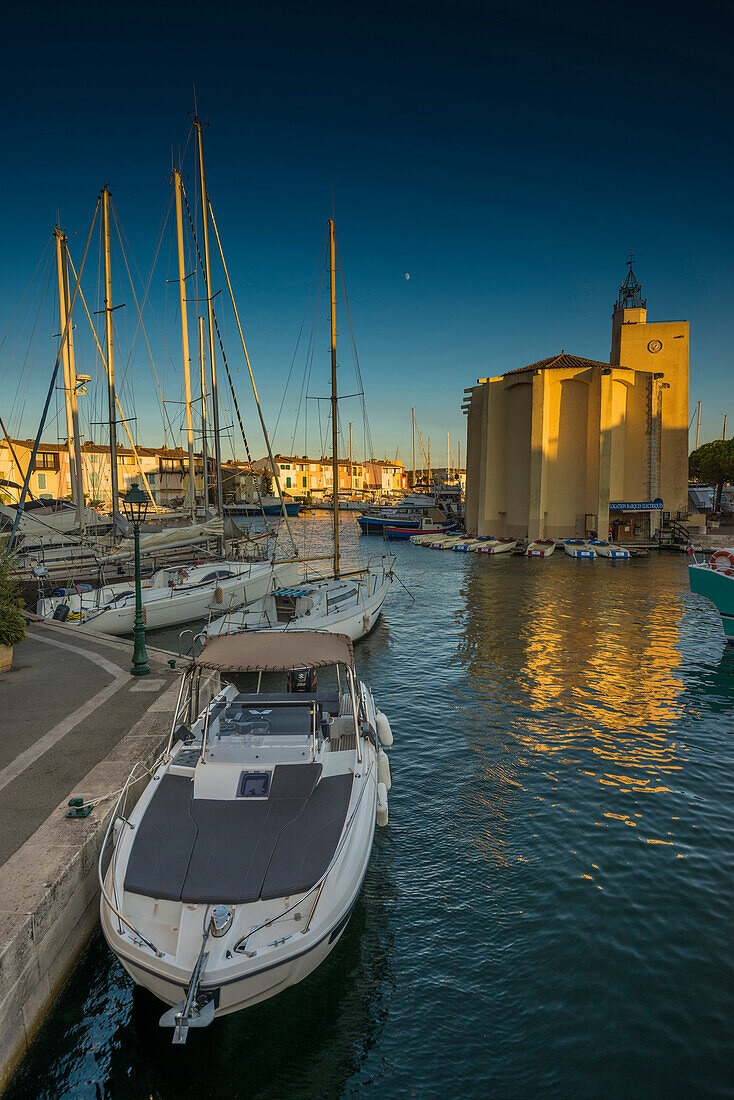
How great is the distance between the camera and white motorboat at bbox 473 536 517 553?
5006cm

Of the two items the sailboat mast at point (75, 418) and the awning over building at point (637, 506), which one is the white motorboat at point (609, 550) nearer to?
the awning over building at point (637, 506)

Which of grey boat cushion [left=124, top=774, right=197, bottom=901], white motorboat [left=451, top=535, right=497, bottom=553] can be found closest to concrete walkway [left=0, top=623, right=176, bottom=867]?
grey boat cushion [left=124, top=774, right=197, bottom=901]

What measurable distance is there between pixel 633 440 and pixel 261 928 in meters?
55.2

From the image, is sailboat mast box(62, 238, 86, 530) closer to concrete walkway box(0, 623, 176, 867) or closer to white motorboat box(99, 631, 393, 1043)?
concrete walkway box(0, 623, 176, 867)

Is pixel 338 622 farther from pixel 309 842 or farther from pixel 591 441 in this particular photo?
pixel 591 441

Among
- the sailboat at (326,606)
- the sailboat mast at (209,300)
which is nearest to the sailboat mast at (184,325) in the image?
the sailboat mast at (209,300)

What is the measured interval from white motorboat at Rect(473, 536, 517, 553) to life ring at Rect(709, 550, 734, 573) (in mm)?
27849

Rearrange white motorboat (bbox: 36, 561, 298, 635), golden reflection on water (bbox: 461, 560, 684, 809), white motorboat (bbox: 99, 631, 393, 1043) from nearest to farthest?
white motorboat (bbox: 99, 631, 393, 1043)
golden reflection on water (bbox: 461, 560, 684, 809)
white motorboat (bbox: 36, 561, 298, 635)

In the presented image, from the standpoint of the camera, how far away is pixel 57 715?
384 inches

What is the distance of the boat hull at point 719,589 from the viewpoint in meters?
20.2

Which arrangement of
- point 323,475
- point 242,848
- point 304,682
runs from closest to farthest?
point 242,848, point 304,682, point 323,475

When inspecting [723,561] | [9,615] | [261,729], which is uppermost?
[723,561]

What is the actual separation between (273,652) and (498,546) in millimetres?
43294

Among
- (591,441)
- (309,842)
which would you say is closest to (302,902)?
(309,842)
